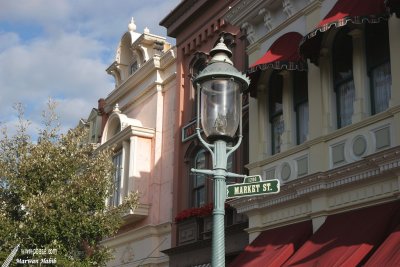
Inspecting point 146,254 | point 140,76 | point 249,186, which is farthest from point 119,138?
point 249,186

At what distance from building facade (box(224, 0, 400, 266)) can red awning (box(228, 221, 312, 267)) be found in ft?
0.10

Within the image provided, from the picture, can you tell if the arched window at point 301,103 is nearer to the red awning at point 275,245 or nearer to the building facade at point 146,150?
the red awning at point 275,245

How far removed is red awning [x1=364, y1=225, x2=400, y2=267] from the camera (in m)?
10.0

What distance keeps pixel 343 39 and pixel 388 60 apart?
137 cm

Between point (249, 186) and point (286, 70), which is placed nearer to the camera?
point (249, 186)

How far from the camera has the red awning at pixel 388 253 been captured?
1001 cm

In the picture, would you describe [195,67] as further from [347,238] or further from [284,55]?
[347,238]

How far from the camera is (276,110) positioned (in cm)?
1605

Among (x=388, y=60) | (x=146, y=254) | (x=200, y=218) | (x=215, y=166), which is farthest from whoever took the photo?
(x=146, y=254)

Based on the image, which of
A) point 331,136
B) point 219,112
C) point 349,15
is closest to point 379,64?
point 349,15

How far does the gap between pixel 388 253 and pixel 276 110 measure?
21.1 ft

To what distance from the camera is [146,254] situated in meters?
23.3

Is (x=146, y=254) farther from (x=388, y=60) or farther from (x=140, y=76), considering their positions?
(x=388, y=60)

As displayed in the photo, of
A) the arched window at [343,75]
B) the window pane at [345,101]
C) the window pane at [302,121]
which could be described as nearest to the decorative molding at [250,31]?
the window pane at [302,121]
